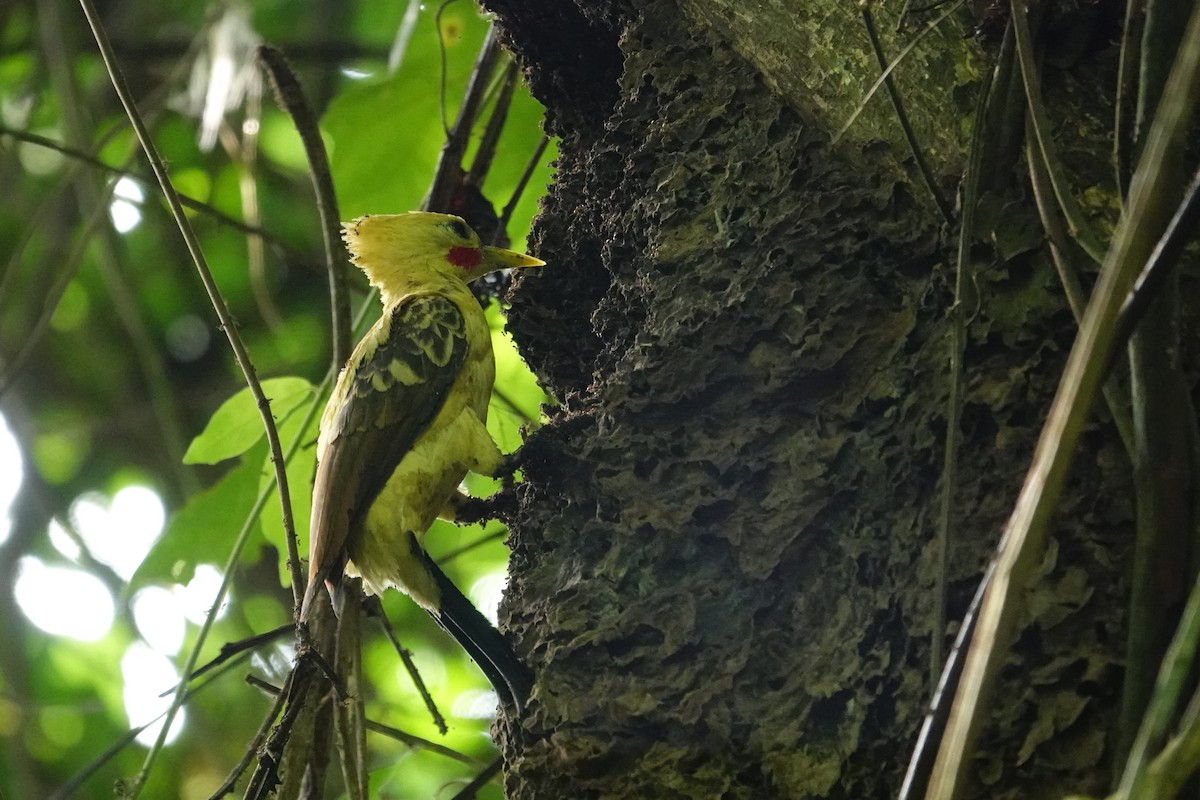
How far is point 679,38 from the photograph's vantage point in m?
2.79

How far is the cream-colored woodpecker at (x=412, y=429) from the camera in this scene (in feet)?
9.71

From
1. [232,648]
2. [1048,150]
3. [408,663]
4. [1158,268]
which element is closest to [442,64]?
[408,663]

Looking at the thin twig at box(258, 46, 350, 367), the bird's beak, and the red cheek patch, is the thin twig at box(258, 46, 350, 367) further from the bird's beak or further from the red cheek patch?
the bird's beak

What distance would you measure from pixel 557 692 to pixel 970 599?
78 centimetres

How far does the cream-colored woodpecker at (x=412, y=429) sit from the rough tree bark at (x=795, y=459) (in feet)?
1.65

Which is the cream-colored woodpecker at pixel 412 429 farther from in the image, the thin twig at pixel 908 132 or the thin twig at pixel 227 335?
the thin twig at pixel 908 132

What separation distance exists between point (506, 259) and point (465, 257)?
0.31 m

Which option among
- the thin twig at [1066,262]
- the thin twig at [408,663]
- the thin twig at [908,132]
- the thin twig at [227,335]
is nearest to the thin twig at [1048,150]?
the thin twig at [1066,262]

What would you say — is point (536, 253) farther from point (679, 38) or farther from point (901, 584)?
point (901, 584)

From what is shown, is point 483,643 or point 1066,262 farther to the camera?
point 483,643

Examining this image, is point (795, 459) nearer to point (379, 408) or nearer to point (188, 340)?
point (379, 408)

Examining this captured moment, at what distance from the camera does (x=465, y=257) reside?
370 cm

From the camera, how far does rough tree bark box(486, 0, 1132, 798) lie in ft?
5.96

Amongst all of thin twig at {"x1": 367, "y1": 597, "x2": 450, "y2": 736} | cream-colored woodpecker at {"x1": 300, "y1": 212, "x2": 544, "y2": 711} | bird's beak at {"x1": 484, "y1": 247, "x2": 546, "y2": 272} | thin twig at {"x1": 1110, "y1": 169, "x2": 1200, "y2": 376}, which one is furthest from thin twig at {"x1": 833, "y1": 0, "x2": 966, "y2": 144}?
thin twig at {"x1": 367, "y1": 597, "x2": 450, "y2": 736}
